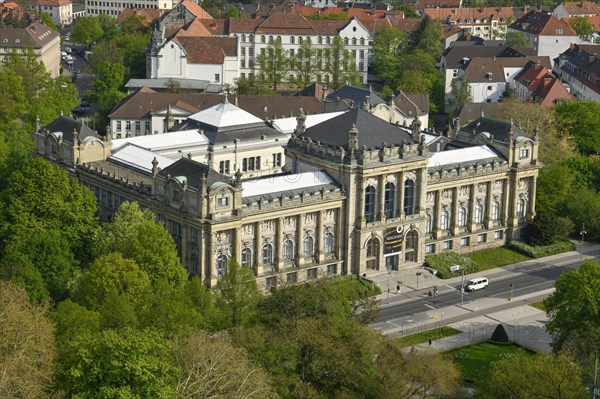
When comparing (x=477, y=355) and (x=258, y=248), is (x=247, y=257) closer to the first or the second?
(x=258, y=248)

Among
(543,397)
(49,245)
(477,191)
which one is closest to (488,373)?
(543,397)

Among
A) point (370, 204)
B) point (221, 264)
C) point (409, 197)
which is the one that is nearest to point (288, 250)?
point (221, 264)

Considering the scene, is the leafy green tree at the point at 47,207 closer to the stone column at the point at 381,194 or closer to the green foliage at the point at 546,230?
the stone column at the point at 381,194

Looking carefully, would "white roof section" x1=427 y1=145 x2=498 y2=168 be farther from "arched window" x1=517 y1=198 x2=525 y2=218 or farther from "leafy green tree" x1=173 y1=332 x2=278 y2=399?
"leafy green tree" x1=173 y1=332 x2=278 y2=399

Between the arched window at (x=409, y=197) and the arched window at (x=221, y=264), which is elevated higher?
the arched window at (x=409, y=197)

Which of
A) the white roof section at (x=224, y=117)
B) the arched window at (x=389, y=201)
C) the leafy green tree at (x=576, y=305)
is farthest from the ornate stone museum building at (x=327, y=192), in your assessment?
the leafy green tree at (x=576, y=305)

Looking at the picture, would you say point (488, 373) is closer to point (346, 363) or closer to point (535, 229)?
point (346, 363)
